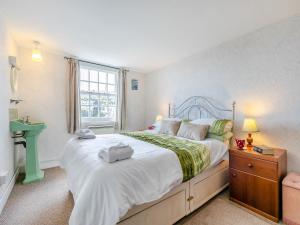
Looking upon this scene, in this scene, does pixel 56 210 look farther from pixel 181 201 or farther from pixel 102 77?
pixel 102 77

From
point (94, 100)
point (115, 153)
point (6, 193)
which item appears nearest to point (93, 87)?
point (94, 100)

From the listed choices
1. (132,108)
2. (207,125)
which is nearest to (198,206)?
(207,125)

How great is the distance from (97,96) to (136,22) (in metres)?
2.38

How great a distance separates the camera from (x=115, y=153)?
1470 millimetres

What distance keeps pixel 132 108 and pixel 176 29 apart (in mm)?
2740

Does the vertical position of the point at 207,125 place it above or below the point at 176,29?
below

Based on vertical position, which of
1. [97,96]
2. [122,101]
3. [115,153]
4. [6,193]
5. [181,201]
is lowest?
[6,193]

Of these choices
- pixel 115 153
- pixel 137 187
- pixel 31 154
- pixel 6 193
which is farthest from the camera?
pixel 31 154

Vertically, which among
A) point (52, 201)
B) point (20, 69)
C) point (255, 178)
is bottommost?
point (52, 201)

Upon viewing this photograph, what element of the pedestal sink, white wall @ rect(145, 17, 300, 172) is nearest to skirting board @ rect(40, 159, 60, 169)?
the pedestal sink

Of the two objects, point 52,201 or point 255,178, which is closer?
point 255,178

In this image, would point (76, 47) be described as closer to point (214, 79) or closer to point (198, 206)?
point (214, 79)

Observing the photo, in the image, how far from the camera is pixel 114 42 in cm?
284

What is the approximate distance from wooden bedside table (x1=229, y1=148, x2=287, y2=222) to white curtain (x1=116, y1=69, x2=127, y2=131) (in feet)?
9.41
